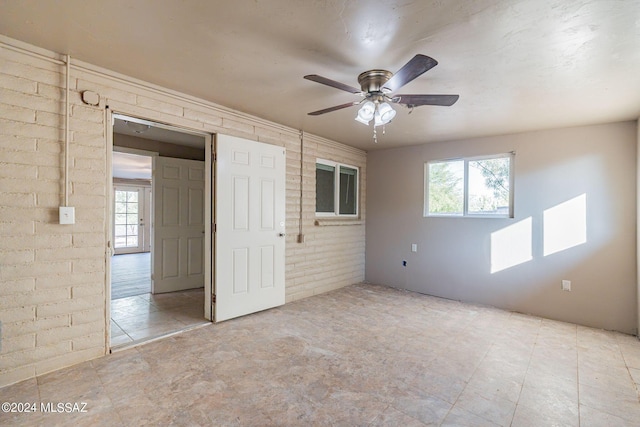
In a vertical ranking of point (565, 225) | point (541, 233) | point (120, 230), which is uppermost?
point (565, 225)

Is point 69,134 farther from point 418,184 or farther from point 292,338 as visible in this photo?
point 418,184

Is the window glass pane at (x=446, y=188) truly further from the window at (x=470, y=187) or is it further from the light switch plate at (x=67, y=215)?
the light switch plate at (x=67, y=215)

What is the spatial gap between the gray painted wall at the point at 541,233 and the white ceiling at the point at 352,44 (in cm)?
82

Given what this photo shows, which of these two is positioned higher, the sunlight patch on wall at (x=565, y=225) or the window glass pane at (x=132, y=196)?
the window glass pane at (x=132, y=196)

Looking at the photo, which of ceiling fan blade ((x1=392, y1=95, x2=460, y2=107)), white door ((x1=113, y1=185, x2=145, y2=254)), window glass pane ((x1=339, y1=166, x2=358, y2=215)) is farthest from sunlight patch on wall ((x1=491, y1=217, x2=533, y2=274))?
white door ((x1=113, y1=185, x2=145, y2=254))

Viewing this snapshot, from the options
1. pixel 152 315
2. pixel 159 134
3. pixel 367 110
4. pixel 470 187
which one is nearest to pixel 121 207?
pixel 159 134

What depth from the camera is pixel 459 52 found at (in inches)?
85.3

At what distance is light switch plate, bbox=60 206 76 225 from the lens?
7.70 ft

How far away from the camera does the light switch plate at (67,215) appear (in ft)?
7.70

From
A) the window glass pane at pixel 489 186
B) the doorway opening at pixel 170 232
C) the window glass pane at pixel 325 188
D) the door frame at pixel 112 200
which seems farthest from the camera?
the window glass pane at pixel 325 188

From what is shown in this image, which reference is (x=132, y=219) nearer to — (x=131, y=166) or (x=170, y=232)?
(x=131, y=166)

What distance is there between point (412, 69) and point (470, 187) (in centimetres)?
333

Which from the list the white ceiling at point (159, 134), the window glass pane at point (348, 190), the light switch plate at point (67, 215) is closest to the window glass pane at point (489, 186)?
the window glass pane at point (348, 190)

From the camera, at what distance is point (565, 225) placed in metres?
3.82
